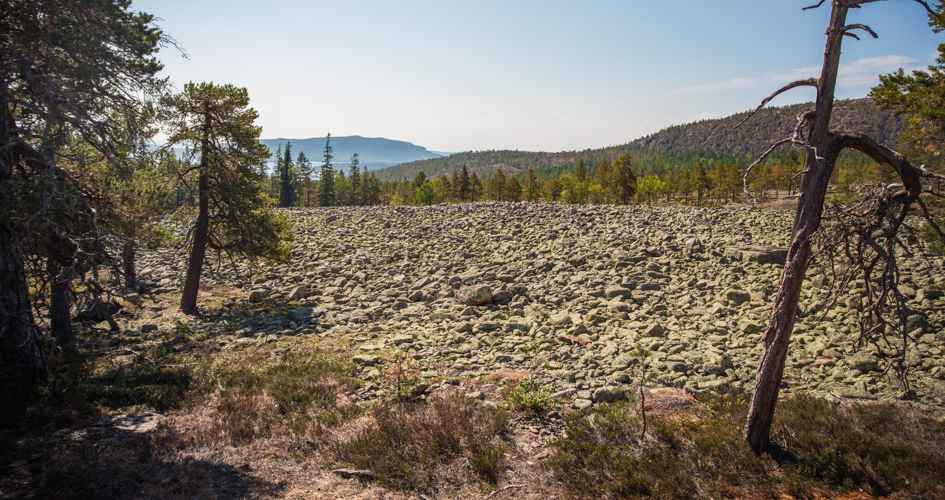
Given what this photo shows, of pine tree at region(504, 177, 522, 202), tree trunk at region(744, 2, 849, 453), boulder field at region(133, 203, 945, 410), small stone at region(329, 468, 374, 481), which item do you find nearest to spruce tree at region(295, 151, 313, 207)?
pine tree at region(504, 177, 522, 202)

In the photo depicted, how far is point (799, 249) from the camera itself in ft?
18.3

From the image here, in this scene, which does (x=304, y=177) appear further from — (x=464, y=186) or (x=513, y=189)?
(x=513, y=189)

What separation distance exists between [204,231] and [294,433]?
39.2 feet

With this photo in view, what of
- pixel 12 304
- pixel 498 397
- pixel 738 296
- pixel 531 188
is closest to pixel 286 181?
pixel 531 188

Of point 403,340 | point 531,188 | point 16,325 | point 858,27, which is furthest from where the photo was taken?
point 531,188

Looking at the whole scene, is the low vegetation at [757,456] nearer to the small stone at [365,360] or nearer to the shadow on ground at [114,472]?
the shadow on ground at [114,472]

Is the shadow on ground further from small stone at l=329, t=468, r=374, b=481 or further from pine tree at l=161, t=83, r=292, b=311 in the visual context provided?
pine tree at l=161, t=83, r=292, b=311

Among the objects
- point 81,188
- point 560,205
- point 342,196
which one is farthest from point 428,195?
point 81,188

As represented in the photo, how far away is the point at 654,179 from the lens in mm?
86438

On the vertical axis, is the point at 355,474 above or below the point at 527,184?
below

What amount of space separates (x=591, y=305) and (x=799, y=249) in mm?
8088

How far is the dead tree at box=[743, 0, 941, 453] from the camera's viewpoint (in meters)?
5.17

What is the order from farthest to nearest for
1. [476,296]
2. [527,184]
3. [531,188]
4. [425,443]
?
[527,184]
[531,188]
[476,296]
[425,443]

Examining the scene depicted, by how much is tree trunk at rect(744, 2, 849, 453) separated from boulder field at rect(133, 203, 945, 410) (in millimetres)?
703
